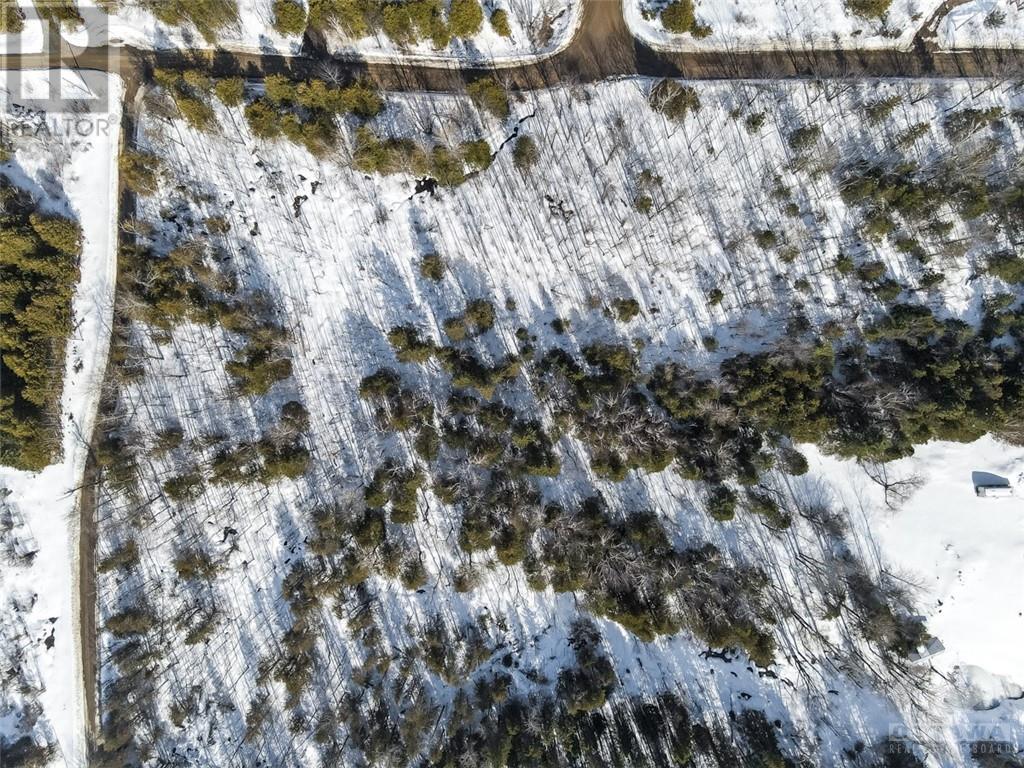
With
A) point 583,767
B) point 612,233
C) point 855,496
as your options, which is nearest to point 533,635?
point 583,767

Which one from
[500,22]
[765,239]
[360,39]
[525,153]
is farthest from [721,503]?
[360,39]

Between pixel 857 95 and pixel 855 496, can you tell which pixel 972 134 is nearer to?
pixel 857 95

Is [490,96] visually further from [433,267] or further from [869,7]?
[869,7]

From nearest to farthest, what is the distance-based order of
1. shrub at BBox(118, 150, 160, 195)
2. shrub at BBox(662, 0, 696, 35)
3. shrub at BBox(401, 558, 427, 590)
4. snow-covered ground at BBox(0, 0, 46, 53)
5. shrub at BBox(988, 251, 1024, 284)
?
shrub at BBox(988, 251, 1024, 284) → shrub at BBox(662, 0, 696, 35) → shrub at BBox(118, 150, 160, 195) → shrub at BBox(401, 558, 427, 590) → snow-covered ground at BBox(0, 0, 46, 53)

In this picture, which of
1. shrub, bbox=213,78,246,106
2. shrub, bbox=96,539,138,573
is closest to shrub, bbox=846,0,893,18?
shrub, bbox=213,78,246,106

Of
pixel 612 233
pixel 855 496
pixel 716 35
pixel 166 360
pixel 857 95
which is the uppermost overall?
pixel 716 35
